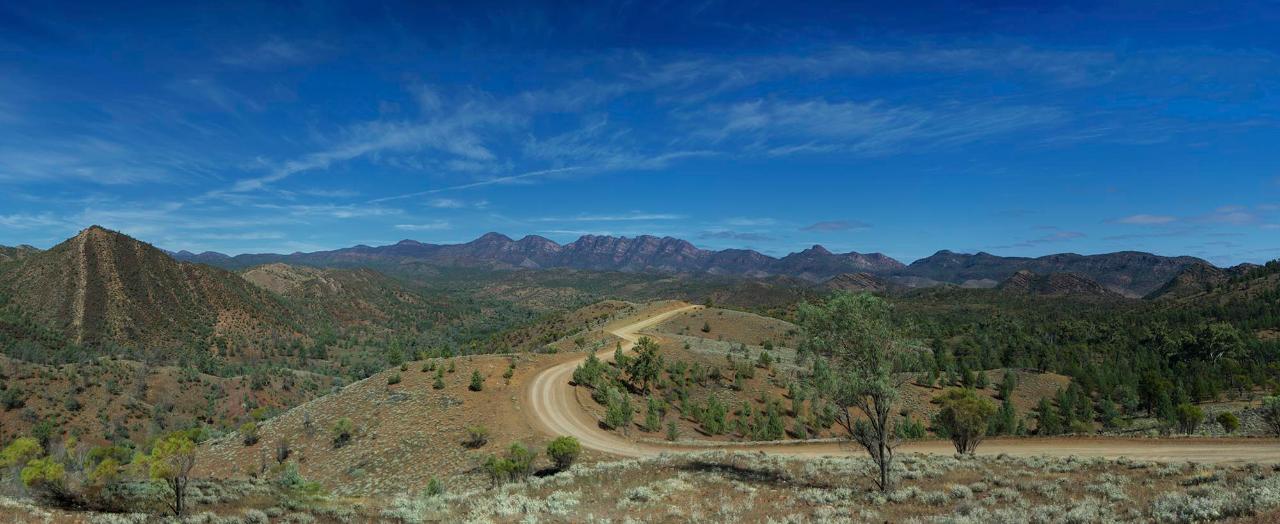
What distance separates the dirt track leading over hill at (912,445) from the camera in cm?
2548

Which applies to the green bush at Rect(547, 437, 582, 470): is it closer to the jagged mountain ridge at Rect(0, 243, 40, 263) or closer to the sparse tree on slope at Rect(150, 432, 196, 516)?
the sparse tree on slope at Rect(150, 432, 196, 516)

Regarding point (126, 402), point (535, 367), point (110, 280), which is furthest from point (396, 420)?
point (110, 280)

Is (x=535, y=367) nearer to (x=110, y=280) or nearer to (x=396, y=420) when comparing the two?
(x=396, y=420)

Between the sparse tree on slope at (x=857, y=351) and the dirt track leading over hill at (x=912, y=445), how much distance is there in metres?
10.3

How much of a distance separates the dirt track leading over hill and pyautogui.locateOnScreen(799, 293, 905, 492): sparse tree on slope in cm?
1032

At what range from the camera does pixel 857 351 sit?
19828mm

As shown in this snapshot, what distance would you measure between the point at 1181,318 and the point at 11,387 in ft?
791

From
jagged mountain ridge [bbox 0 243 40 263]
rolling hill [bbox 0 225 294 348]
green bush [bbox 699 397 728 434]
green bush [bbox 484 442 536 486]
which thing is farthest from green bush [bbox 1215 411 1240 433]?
jagged mountain ridge [bbox 0 243 40 263]

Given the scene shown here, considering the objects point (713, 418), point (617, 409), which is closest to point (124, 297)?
point (617, 409)

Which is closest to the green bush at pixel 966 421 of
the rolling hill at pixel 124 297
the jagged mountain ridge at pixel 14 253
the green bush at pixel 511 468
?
the green bush at pixel 511 468

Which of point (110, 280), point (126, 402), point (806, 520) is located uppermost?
point (110, 280)

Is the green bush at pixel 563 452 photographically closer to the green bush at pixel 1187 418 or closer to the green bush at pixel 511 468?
the green bush at pixel 511 468

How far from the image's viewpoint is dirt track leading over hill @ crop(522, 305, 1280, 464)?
83.6ft

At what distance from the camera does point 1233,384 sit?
8156 centimetres
